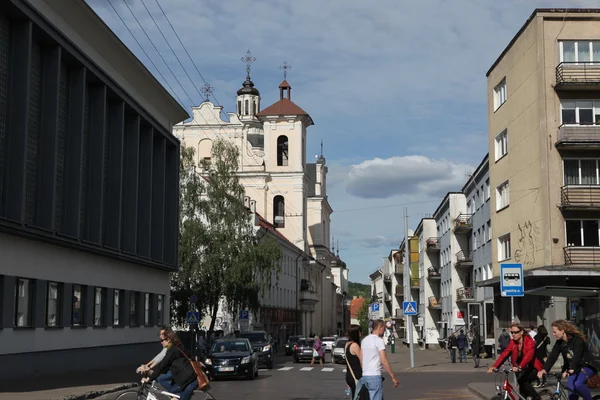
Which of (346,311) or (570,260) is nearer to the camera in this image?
(570,260)

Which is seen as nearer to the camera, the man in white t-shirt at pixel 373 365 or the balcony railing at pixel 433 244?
the man in white t-shirt at pixel 373 365

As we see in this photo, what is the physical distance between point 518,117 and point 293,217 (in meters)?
59.0

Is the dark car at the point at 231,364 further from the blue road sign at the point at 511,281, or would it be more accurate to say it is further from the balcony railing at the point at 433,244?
the balcony railing at the point at 433,244

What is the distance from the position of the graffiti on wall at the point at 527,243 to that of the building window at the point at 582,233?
1.29 meters

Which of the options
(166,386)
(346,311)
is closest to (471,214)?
(166,386)

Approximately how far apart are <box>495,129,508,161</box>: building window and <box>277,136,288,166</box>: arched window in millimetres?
52784

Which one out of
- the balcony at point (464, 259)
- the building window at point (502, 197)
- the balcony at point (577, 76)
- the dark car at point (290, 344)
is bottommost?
the dark car at point (290, 344)

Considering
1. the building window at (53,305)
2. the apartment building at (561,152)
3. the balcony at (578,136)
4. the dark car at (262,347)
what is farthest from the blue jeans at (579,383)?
the dark car at (262,347)

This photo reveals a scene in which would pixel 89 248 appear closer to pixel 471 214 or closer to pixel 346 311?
pixel 471 214

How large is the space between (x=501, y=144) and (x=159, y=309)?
62.1 feet

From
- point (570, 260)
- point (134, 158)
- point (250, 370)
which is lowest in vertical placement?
point (250, 370)

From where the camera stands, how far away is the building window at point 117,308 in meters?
36.8

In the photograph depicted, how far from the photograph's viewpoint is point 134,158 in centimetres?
3909

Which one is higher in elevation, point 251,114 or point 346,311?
point 251,114
